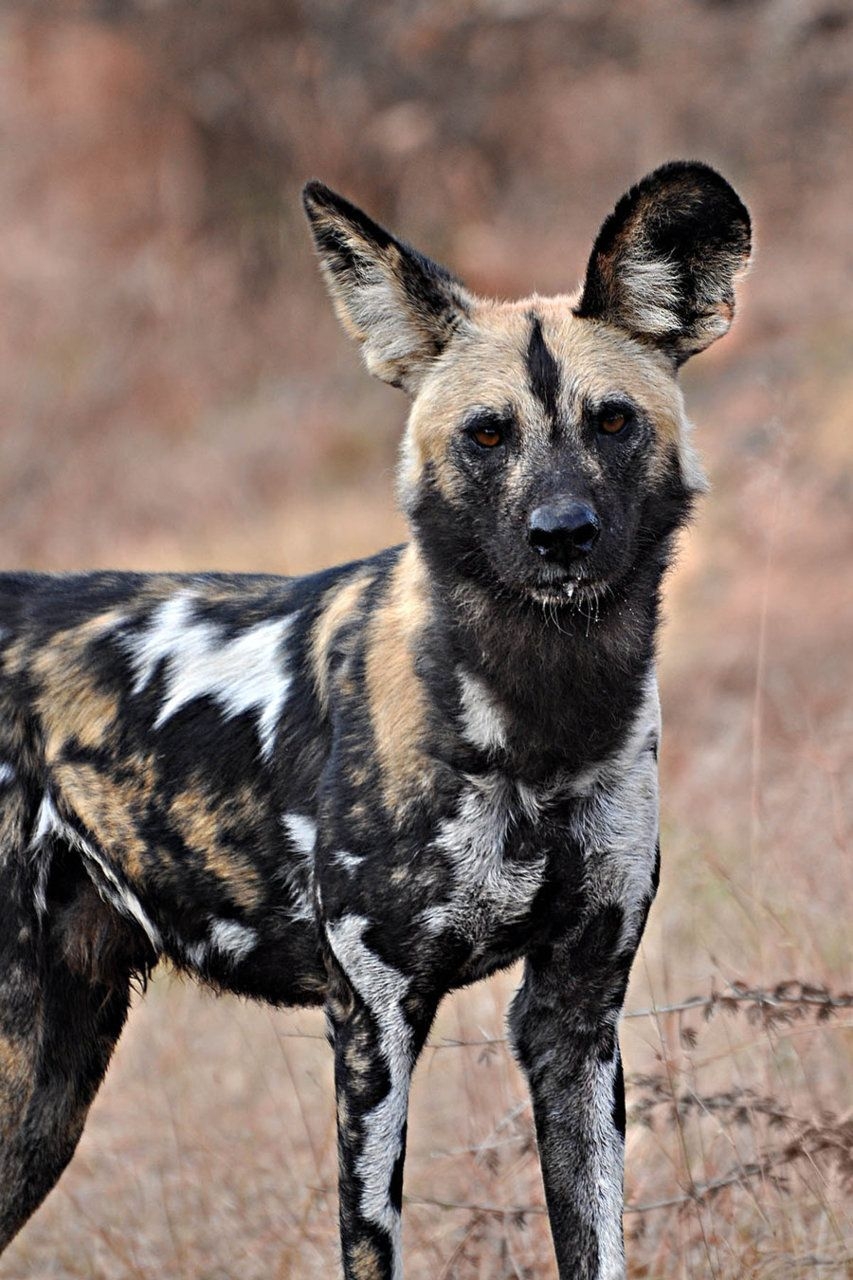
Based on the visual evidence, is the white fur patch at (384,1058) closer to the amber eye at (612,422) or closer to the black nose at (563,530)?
the black nose at (563,530)

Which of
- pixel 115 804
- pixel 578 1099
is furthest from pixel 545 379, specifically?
pixel 578 1099

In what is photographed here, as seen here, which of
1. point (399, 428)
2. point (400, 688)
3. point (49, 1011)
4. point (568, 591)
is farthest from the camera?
point (399, 428)

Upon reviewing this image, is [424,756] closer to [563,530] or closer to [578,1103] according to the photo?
[563,530]

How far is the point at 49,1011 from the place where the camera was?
3.12 meters

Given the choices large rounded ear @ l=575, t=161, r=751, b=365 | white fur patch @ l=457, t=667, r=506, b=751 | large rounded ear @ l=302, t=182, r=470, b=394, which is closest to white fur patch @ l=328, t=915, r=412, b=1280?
white fur patch @ l=457, t=667, r=506, b=751

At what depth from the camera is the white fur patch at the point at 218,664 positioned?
3039mm

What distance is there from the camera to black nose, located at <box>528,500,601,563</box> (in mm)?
2576

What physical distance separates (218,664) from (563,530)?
85 cm

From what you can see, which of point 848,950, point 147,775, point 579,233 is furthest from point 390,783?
point 579,233

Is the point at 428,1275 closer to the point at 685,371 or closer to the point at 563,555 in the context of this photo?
the point at 563,555

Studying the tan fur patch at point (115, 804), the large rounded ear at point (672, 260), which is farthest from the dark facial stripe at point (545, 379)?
the tan fur patch at point (115, 804)

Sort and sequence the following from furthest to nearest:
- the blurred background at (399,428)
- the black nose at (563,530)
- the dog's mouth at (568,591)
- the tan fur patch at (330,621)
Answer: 1. the blurred background at (399,428)
2. the tan fur patch at (330,621)
3. the dog's mouth at (568,591)
4. the black nose at (563,530)

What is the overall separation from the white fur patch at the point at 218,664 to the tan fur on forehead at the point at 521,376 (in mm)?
440

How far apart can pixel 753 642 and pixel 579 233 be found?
4788 millimetres
